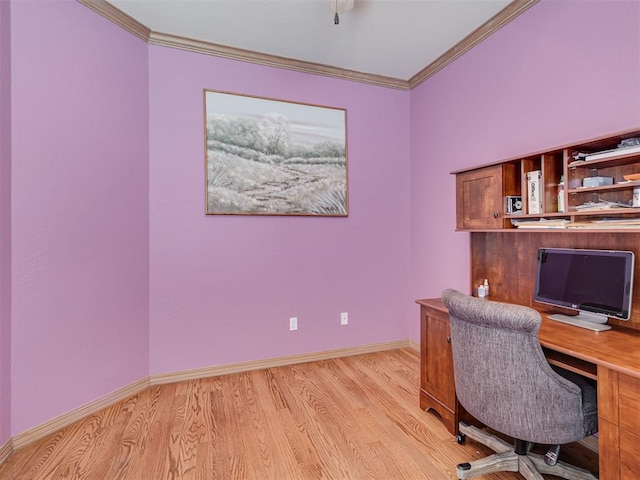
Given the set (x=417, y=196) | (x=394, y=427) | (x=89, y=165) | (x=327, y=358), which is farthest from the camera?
(x=417, y=196)

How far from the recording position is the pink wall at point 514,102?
5.61 ft

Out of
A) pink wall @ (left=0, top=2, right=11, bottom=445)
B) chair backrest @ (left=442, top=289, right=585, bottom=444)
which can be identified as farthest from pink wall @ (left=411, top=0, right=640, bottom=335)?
pink wall @ (left=0, top=2, right=11, bottom=445)

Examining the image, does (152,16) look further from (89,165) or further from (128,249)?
(128,249)

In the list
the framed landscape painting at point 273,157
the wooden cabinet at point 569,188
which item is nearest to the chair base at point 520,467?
the wooden cabinet at point 569,188

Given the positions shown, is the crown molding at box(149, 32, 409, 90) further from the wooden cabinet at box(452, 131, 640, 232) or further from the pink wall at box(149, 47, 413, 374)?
the wooden cabinet at box(452, 131, 640, 232)

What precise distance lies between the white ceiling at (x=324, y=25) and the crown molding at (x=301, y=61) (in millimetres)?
39

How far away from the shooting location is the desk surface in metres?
1.20

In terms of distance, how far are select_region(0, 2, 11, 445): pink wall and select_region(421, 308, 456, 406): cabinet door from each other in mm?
2520

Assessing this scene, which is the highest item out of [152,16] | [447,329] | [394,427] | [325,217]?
[152,16]

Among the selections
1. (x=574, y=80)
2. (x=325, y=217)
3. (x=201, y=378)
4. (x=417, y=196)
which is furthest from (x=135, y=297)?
(x=574, y=80)

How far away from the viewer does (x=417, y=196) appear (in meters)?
3.31

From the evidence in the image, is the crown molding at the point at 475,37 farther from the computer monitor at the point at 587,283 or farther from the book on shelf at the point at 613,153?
the computer monitor at the point at 587,283

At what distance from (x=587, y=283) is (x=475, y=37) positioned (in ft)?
Answer: 6.75

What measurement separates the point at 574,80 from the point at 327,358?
2.83 metres
